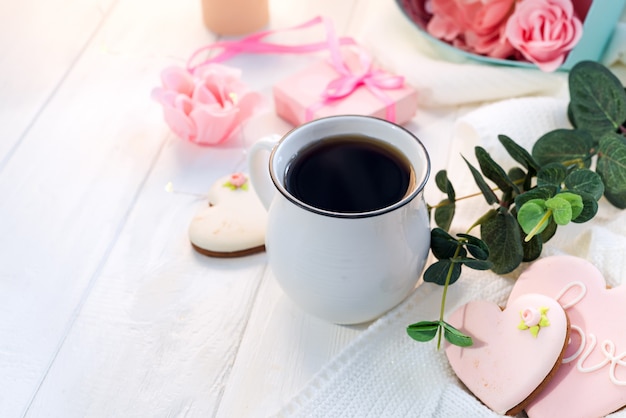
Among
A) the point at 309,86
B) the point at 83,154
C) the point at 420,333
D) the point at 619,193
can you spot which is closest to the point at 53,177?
the point at 83,154

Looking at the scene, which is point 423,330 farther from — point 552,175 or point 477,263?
point 552,175

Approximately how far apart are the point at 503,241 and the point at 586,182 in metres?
0.09

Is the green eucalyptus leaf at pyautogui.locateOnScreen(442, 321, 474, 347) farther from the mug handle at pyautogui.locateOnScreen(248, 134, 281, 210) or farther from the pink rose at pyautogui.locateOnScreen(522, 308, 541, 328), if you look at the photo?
the mug handle at pyautogui.locateOnScreen(248, 134, 281, 210)

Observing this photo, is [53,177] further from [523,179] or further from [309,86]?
[523,179]

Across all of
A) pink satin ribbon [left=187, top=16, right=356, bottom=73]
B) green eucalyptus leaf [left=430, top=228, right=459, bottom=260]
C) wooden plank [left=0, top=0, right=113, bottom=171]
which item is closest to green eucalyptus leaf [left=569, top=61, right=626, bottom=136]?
green eucalyptus leaf [left=430, top=228, right=459, bottom=260]

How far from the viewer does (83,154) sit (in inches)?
34.5

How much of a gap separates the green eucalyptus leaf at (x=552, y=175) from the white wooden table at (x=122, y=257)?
207 mm

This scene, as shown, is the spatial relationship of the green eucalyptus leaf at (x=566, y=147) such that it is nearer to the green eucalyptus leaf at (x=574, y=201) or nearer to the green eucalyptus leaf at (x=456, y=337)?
the green eucalyptus leaf at (x=574, y=201)

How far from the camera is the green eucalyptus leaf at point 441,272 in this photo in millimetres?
646

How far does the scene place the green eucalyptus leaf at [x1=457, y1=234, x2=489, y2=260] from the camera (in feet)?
2.07

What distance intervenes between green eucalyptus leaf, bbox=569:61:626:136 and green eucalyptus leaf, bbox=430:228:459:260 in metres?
0.24

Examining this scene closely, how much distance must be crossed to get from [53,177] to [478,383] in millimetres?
555

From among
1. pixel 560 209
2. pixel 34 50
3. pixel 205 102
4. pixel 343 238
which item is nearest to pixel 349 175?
pixel 343 238

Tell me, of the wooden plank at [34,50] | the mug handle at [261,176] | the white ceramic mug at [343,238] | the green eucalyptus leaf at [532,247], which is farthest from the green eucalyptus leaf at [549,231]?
the wooden plank at [34,50]
